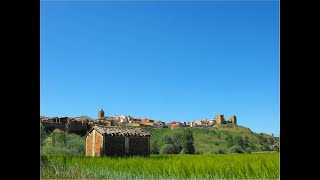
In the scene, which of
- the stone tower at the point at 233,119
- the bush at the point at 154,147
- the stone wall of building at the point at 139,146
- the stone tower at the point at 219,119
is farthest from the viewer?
the stone tower at the point at 219,119

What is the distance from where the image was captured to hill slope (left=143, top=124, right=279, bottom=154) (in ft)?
25.6

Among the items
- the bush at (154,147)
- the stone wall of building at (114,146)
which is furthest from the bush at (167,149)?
the stone wall of building at (114,146)

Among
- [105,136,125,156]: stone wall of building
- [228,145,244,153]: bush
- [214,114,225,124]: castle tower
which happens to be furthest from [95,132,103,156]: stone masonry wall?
[228,145,244,153]: bush

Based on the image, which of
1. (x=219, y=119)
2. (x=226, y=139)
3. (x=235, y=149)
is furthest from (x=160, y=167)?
(x=226, y=139)

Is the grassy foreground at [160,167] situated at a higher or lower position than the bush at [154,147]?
lower

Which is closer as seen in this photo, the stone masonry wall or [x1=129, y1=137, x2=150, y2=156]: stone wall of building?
the stone masonry wall

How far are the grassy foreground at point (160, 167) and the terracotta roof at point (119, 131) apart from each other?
58 cm

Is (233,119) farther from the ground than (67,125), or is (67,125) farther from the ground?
(233,119)

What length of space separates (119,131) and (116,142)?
0.26 metres

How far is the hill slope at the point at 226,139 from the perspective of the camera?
779cm

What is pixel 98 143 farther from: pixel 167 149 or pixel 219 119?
pixel 219 119

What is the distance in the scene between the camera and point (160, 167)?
6.38m

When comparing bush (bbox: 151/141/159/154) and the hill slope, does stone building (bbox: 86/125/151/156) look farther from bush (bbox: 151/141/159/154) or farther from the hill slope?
the hill slope

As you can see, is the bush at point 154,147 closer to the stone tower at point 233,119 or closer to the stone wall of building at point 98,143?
the stone wall of building at point 98,143
